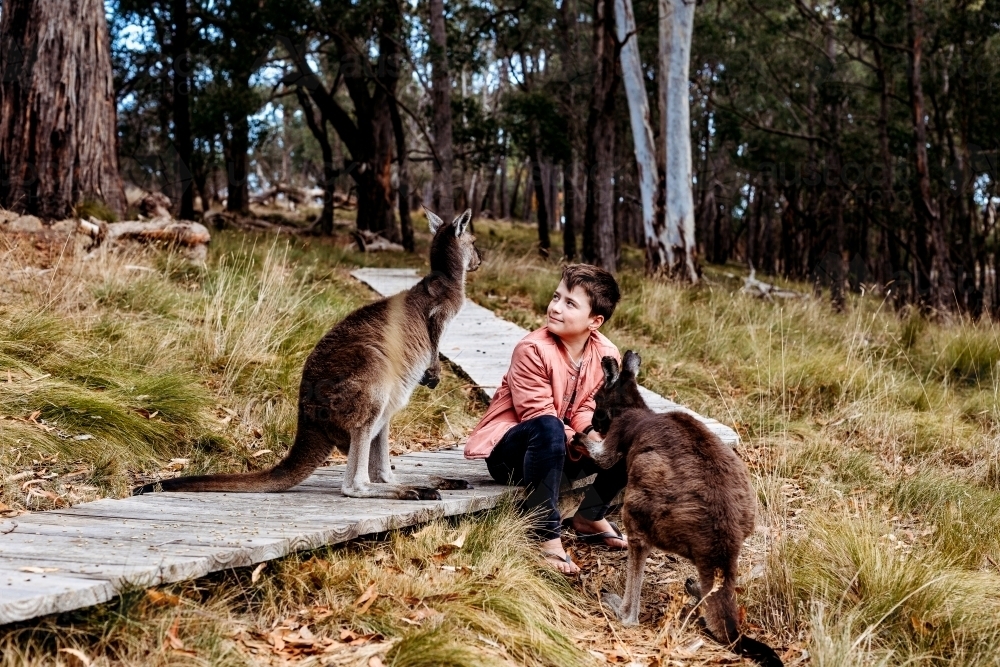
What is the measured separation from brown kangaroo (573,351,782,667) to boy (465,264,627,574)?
47 centimetres

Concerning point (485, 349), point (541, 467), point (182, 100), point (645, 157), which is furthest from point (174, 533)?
point (182, 100)

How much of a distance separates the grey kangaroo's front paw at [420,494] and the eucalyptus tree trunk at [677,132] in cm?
1161

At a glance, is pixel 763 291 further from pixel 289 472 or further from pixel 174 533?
pixel 174 533

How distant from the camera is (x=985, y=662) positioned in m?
3.78

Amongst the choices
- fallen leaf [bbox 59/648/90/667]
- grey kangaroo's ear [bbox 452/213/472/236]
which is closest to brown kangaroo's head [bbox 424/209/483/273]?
grey kangaroo's ear [bbox 452/213/472/236]

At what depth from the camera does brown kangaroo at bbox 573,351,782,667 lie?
3947 mm

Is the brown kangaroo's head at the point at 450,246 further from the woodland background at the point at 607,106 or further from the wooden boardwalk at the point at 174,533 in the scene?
the woodland background at the point at 607,106

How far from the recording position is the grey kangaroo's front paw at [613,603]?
4266mm

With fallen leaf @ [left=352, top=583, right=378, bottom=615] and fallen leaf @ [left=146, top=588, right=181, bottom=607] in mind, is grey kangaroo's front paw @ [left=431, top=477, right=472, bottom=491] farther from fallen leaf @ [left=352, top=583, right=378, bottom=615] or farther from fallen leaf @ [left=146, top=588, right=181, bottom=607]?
fallen leaf @ [left=146, top=588, right=181, bottom=607]

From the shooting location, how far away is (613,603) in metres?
4.36

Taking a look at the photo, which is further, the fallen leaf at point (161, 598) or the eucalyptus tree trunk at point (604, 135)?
the eucalyptus tree trunk at point (604, 135)

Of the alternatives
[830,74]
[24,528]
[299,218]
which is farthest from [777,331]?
[299,218]

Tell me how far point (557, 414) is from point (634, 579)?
1.16 metres

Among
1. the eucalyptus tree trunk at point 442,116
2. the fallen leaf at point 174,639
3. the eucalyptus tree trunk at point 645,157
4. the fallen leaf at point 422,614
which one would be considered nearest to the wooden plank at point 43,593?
the fallen leaf at point 174,639
